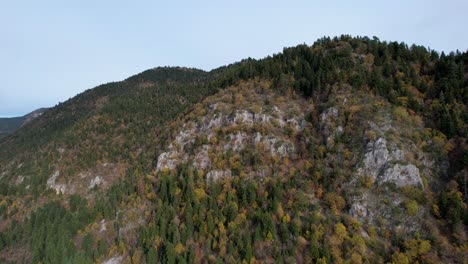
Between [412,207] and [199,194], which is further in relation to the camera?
[199,194]

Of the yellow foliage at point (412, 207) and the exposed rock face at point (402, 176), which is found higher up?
the exposed rock face at point (402, 176)

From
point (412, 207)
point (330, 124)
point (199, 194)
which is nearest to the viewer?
point (412, 207)

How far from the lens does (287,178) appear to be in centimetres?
8419

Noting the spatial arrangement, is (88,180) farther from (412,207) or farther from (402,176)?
(412,207)

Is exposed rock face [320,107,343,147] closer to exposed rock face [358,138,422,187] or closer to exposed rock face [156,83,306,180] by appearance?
exposed rock face [156,83,306,180]

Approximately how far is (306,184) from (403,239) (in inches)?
1021

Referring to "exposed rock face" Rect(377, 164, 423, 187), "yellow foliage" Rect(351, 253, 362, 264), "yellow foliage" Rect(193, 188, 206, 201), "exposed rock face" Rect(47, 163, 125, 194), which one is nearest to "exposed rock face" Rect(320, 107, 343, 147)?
"exposed rock face" Rect(377, 164, 423, 187)

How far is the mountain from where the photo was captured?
6681 cm

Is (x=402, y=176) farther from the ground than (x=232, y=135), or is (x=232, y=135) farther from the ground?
(x=232, y=135)

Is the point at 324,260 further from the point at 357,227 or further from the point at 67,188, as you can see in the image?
the point at 67,188

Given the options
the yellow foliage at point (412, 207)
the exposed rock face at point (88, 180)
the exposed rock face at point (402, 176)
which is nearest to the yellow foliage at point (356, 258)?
the yellow foliage at point (412, 207)

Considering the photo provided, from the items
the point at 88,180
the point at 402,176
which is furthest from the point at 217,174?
the point at 88,180

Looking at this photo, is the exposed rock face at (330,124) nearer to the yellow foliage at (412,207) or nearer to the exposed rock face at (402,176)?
the exposed rock face at (402,176)

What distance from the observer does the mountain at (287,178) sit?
6681 centimetres
